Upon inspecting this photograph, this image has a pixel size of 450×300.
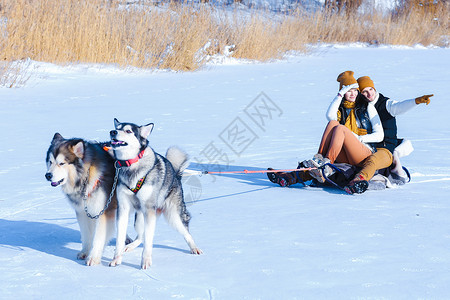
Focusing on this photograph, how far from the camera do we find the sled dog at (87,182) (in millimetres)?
3193

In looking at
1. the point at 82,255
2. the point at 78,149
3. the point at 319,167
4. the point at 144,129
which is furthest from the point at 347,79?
the point at 82,255

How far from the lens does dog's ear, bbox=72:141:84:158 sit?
319 centimetres

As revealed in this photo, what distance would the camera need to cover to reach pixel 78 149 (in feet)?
10.5

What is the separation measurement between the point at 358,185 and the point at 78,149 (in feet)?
7.72

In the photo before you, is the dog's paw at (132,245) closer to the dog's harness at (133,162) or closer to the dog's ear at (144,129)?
the dog's harness at (133,162)

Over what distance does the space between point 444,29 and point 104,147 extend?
64.1ft

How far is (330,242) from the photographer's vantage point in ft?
11.8

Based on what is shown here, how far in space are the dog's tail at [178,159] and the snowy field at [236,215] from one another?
46 centimetres

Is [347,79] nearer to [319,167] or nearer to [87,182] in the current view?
[319,167]

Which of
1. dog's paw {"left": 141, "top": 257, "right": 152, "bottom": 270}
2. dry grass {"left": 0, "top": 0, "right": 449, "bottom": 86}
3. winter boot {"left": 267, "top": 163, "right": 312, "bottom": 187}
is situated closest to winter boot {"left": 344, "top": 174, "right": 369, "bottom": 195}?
winter boot {"left": 267, "top": 163, "right": 312, "bottom": 187}

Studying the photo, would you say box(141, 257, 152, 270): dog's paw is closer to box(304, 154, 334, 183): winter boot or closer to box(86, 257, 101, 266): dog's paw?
box(86, 257, 101, 266): dog's paw

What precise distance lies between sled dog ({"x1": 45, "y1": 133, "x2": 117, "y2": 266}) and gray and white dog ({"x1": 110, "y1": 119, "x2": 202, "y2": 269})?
0.37ft

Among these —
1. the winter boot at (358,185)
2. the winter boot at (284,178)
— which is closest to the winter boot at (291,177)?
the winter boot at (284,178)

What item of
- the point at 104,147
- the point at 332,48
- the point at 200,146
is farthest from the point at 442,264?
the point at 332,48
